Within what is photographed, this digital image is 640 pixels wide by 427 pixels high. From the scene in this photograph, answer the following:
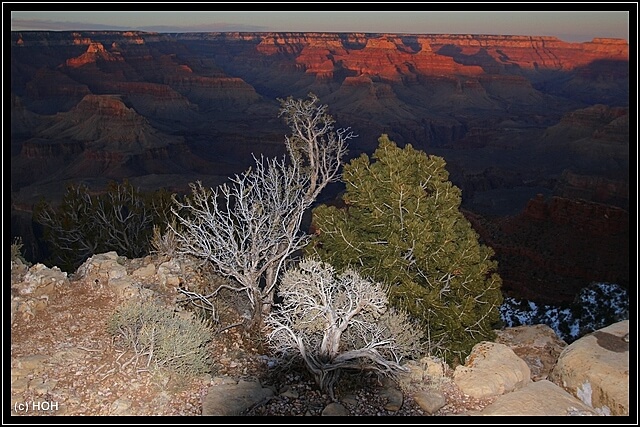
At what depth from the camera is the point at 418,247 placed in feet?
35.7

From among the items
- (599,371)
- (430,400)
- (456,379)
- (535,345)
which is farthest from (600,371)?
(535,345)

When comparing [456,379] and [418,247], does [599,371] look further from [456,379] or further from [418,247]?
[418,247]

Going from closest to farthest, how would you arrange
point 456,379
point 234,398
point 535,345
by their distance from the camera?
point 234,398 → point 456,379 → point 535,345

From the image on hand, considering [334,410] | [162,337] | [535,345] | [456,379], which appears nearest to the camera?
[334,410]

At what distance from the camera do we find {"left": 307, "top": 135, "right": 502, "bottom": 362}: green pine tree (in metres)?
10.9

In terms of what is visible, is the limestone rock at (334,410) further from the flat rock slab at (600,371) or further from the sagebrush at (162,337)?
the flat rock slab at (600,371)

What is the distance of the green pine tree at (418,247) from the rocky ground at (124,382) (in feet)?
5.66

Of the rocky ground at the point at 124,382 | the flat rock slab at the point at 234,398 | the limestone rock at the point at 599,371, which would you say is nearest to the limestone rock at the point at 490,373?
the rocky ground at the point at 124,382

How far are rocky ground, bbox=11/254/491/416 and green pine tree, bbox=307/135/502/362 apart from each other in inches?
68.0

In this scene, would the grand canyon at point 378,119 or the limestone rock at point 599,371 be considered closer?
the limestone rock at point 599,371

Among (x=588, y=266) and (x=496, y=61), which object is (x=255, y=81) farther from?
(x=588, y=266)

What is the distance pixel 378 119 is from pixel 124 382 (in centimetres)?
10202

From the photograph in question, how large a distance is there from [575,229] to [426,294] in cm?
2448

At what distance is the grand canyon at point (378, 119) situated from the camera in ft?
109
